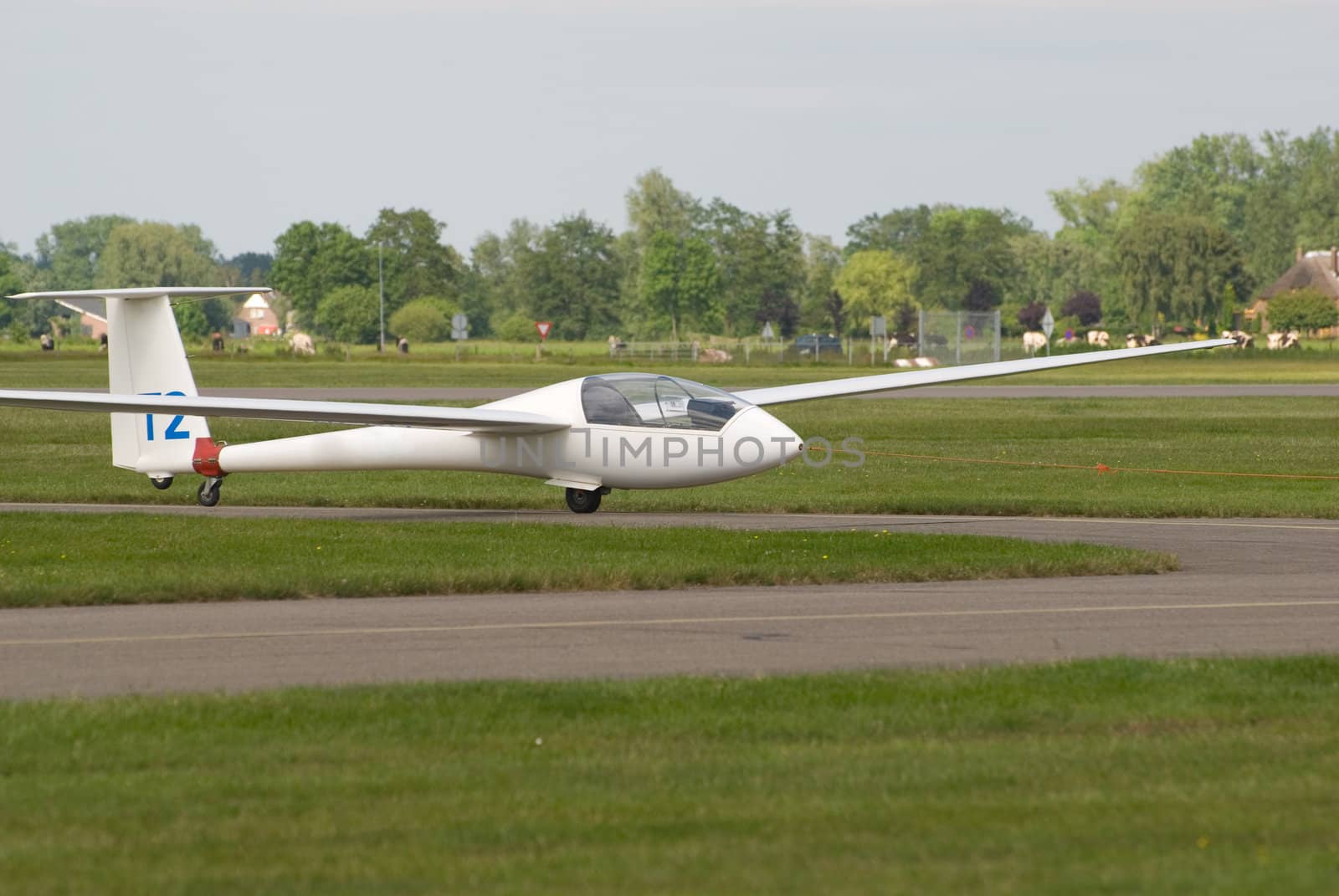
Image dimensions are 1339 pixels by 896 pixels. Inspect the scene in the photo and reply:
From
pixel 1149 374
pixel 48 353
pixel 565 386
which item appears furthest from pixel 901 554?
pixel 48 353

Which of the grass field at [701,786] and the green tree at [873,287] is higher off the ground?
the green tree at [873,287]

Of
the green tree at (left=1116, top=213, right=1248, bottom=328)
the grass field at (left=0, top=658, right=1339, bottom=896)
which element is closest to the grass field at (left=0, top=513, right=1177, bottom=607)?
the grass field at (left=0, top=658, right=1339, bottom=896)

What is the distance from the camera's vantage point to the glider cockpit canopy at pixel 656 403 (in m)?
20.8

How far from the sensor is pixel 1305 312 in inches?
5217

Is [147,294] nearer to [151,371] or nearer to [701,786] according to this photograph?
[151,371]

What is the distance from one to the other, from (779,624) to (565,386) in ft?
30.7

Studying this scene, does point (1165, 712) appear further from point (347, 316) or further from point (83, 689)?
point (347, 316)

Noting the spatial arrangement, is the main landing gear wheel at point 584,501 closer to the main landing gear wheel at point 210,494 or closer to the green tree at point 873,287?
the main landing gear wheel at point 210,494

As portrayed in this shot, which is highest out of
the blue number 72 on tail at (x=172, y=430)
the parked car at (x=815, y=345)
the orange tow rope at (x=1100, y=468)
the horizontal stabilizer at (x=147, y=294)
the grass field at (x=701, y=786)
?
the horizontal stabilizer at (x=147, y=294)

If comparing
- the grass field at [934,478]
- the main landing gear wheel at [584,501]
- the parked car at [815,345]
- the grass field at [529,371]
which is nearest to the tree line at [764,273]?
the parked car at [815,345]

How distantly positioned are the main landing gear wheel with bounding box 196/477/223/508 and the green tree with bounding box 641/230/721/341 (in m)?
130

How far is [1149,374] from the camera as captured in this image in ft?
249

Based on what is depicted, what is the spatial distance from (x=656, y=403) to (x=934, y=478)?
7618 millimetres

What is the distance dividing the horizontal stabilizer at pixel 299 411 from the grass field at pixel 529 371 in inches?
1583
